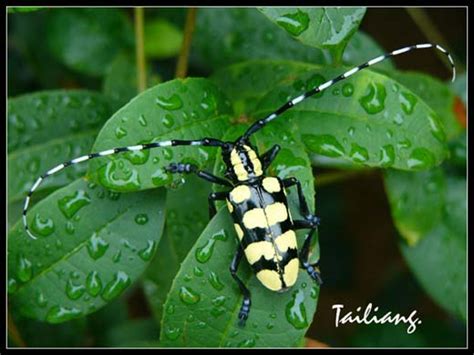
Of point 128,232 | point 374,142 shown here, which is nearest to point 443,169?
point 374,142

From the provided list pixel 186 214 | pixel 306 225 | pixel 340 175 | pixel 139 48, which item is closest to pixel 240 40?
pixel 139 48

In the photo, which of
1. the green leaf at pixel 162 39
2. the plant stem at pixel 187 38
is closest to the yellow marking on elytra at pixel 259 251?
the plant stem at pixel 187 38

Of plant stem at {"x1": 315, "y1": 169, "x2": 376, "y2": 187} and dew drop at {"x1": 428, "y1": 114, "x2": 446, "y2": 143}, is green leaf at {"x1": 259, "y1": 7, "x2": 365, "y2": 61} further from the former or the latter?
plant stem at {"x1": 315, "y1": 169, "x2": 376, "y2": 187}

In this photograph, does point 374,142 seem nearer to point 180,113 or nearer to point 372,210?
point 180,113

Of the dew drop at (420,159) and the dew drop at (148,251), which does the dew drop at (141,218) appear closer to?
the dew drop at (148,251)

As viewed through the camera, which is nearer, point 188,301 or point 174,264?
point 188,301

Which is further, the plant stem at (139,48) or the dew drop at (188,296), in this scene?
the plant stem at (139,48)
